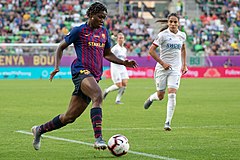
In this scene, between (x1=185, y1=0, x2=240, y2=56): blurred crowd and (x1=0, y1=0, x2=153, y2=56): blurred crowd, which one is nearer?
(x1=0, y1=0, x2=153, y2=56): blurred crowd

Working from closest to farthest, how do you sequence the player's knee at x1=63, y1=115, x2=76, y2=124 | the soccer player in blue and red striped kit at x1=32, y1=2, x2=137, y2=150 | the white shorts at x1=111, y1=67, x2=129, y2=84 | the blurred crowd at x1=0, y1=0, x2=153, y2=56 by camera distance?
the soccer player in blue and red striped kit at x1=32, y1=2, x2=137, y2=150, the player's knee at x1=63, y1=115, x2=76, y2=124, the white shorts at x1=111, y1=67, x2=129, y2=84, the blurred crowd at x1=0, y1=0, x2=153, y2=56

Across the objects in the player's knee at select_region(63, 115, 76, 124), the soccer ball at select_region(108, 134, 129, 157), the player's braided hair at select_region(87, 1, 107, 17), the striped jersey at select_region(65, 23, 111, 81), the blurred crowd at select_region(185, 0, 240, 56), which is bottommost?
the blurred crowd at select_region(185, 0, 240, 56)

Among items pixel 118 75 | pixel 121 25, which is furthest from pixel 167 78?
pixel 121 25

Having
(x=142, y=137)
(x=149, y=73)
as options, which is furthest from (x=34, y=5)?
(x=142, y=137)

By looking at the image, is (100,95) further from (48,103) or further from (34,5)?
(34,5)

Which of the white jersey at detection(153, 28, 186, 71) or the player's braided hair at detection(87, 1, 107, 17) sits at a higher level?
the player's braided hair at detection(87, 1, 107, 17)

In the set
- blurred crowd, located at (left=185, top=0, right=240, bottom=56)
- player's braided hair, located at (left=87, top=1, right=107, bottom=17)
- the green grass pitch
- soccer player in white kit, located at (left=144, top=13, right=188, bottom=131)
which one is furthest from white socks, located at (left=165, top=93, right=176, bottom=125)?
blurred crowd, located at (left=185, top=0, right=240, bottom=56)

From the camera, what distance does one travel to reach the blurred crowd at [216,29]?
49938 millimetres

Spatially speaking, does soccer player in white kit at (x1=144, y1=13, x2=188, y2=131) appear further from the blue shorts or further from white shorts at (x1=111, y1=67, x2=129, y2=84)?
white shorts at (x1=111, y1=67, x2=129, y2=84)

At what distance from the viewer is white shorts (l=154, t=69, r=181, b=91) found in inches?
558

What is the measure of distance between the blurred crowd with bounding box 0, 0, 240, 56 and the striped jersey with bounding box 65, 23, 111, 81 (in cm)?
3540

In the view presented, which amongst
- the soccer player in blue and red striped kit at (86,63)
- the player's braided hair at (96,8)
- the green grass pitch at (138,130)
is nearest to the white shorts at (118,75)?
the green grass pitch at (138,130)

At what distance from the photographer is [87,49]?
1015 centimetres

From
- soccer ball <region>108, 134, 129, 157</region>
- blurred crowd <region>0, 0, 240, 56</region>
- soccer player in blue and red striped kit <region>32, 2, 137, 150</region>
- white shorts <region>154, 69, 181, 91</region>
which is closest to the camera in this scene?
soccer ball <region>108, 134, 129, 157</region>
